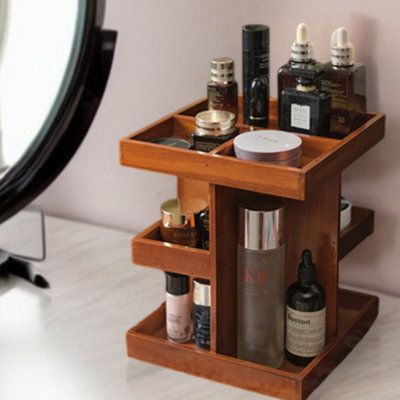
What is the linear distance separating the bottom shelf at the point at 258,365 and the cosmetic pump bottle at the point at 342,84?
26cm

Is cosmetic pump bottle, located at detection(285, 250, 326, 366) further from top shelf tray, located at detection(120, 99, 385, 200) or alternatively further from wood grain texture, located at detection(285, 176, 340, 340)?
top shelf tray, located at detection(120, 99, 385, 200)

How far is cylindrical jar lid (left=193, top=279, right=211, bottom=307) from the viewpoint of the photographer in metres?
1.38

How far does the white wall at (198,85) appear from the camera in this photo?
4.75 feet

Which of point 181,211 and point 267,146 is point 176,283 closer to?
point 181,211

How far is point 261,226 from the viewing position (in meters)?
1.31

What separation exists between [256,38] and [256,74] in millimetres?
50

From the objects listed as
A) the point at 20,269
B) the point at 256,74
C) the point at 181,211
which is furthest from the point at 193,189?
the point at 20,269

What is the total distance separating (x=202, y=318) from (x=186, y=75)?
1.33ft

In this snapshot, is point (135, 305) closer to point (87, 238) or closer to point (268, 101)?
point (87, 238)

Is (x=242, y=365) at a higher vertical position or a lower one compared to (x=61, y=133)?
lower

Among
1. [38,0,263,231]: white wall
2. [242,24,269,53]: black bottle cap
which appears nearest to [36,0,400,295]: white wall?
[38,0,263,231]: white wall

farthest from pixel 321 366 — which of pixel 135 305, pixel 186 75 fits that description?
pixel 186 75

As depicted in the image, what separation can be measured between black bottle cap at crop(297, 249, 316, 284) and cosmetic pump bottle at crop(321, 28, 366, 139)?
0.16 metres

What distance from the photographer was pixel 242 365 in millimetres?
1351
